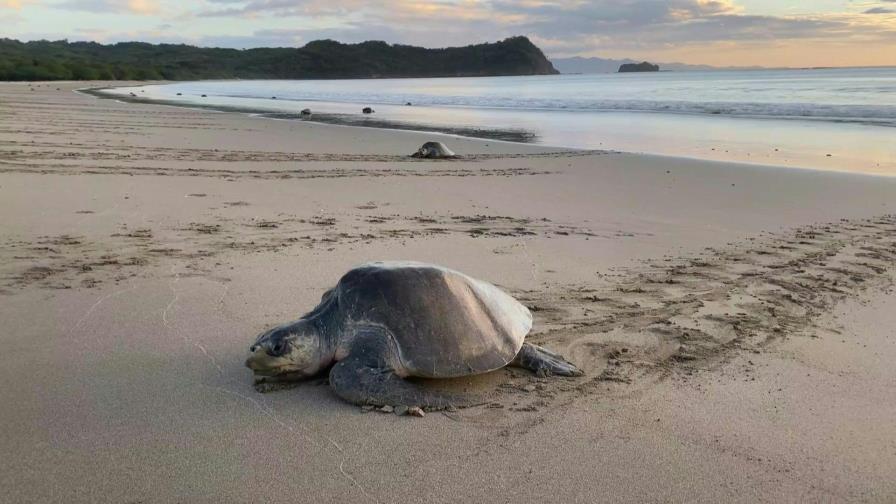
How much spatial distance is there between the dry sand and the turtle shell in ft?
0.70

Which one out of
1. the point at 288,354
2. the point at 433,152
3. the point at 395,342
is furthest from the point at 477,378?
the point at 433,152

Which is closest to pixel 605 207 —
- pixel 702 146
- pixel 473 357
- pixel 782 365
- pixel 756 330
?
pixel 756 330

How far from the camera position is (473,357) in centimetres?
375

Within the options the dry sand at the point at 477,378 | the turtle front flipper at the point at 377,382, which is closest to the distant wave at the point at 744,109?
the dry sand at the point at 477,378

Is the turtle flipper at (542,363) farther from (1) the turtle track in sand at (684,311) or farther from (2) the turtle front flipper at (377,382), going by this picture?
(2) the turtle front flipper at (377,382)

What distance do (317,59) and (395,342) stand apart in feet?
482

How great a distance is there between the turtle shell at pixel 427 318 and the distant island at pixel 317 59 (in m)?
98.0

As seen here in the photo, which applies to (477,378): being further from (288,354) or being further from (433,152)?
(433,152)

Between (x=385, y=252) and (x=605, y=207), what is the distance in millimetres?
3749

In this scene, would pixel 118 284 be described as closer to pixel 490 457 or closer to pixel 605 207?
pixel 490 457

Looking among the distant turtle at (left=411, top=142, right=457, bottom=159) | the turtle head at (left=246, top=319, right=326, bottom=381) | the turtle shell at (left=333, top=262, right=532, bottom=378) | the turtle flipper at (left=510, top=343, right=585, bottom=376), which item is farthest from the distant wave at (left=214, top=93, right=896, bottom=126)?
the turtle head at (left=246, top=319, right=326, bottom=381)

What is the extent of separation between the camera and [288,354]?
3582 millimetres

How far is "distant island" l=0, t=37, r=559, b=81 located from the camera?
115250 millimetres

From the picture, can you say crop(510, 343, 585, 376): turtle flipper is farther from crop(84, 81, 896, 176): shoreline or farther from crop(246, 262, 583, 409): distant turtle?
crop(84, 81, 896, 176): shoreline
